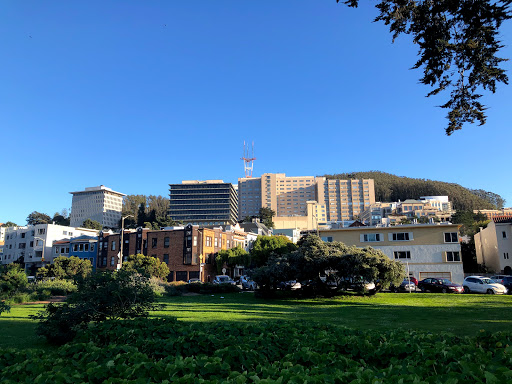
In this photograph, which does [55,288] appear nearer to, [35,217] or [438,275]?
[438,275]

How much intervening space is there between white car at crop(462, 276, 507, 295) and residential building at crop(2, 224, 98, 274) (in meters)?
79.7

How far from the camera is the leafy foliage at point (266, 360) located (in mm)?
4203

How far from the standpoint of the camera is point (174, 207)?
18562cm

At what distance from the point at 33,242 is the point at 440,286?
85080 millimetres

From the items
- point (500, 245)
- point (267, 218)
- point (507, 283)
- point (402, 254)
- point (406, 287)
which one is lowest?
point (406, 287)

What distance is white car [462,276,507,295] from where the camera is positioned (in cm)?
3126

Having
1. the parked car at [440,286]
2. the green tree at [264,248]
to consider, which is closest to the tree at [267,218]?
the green tree at [264,248]

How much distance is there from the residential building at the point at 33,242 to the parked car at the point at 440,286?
76069 mm

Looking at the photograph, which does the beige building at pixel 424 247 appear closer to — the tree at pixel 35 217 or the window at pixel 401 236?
the window at pixel 401 236

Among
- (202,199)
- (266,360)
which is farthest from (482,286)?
(202,199)

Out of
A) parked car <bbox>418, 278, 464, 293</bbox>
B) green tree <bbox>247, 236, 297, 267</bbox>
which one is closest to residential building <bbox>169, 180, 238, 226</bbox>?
green tree <bbox>247, 236, 297, 267</bbox>

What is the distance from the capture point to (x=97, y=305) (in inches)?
445

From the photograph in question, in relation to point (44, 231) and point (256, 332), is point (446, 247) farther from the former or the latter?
point (44, 231)

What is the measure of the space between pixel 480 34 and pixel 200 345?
32.5 ft
